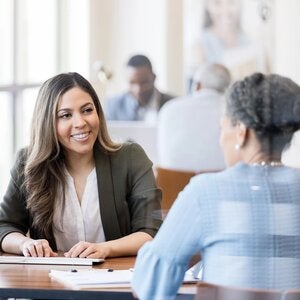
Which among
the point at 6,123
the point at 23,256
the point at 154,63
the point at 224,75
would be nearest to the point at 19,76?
the point at 6,123

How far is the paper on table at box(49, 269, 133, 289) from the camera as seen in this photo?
222 cm

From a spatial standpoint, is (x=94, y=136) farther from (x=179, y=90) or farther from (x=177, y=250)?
(x=179, y=90)

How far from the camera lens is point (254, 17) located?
7043 millimetres

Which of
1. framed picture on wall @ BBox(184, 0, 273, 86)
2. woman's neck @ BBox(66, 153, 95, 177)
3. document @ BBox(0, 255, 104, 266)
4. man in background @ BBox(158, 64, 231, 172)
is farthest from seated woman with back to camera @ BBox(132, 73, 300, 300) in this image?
framed picture on wall @ BBox(184, 0, 273, 86)

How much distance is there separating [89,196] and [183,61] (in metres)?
3.94

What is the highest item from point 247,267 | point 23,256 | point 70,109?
point 70,109

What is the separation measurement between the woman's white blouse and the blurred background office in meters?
0.82

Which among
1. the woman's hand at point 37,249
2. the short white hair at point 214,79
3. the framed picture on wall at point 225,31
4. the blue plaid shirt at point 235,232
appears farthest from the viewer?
the framed picture on wall at point 225,31

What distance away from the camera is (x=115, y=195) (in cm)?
293

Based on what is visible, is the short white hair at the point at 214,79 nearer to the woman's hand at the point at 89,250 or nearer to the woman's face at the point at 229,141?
the woman's hand at the point at 89,250

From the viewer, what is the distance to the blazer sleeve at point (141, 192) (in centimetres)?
289

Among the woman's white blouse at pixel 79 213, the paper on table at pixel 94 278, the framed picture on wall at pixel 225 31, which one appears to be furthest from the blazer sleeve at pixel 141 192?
the framed picture on wall at pixel 225 31

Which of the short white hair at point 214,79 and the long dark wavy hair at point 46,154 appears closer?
the long dark wavy hair at point 46,154

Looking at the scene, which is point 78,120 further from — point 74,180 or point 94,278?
point 94,278
